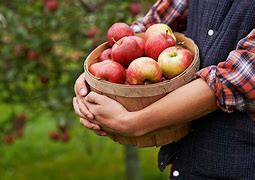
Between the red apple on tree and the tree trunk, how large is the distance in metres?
2.04

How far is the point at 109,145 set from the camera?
5641 mm

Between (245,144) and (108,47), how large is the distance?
54cm

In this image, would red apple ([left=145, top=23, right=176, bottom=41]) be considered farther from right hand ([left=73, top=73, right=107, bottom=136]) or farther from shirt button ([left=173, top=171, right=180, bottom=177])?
shirt button ([left=173, top=171, right=180, bottom=177])

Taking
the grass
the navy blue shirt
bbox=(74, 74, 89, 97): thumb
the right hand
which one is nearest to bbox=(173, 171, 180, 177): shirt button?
the navy blue shirt

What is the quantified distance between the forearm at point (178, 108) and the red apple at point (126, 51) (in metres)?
0.18

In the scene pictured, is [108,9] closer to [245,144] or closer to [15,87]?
[15,87]

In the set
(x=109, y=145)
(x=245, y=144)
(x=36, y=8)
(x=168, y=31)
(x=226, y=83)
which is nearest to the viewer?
(x=226, y=83)

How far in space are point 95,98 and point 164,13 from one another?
1.68 feet

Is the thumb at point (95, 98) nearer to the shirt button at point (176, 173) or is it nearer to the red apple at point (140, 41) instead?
the red apple at point (140, 41)

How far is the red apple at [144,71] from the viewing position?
176cm

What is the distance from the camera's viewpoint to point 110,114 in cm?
179

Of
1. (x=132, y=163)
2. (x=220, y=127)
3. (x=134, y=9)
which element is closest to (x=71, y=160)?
(x=132, y=163)

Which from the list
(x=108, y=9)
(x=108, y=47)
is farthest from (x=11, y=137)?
(x=108, y=47)

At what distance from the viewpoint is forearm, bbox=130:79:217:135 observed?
1.73m
